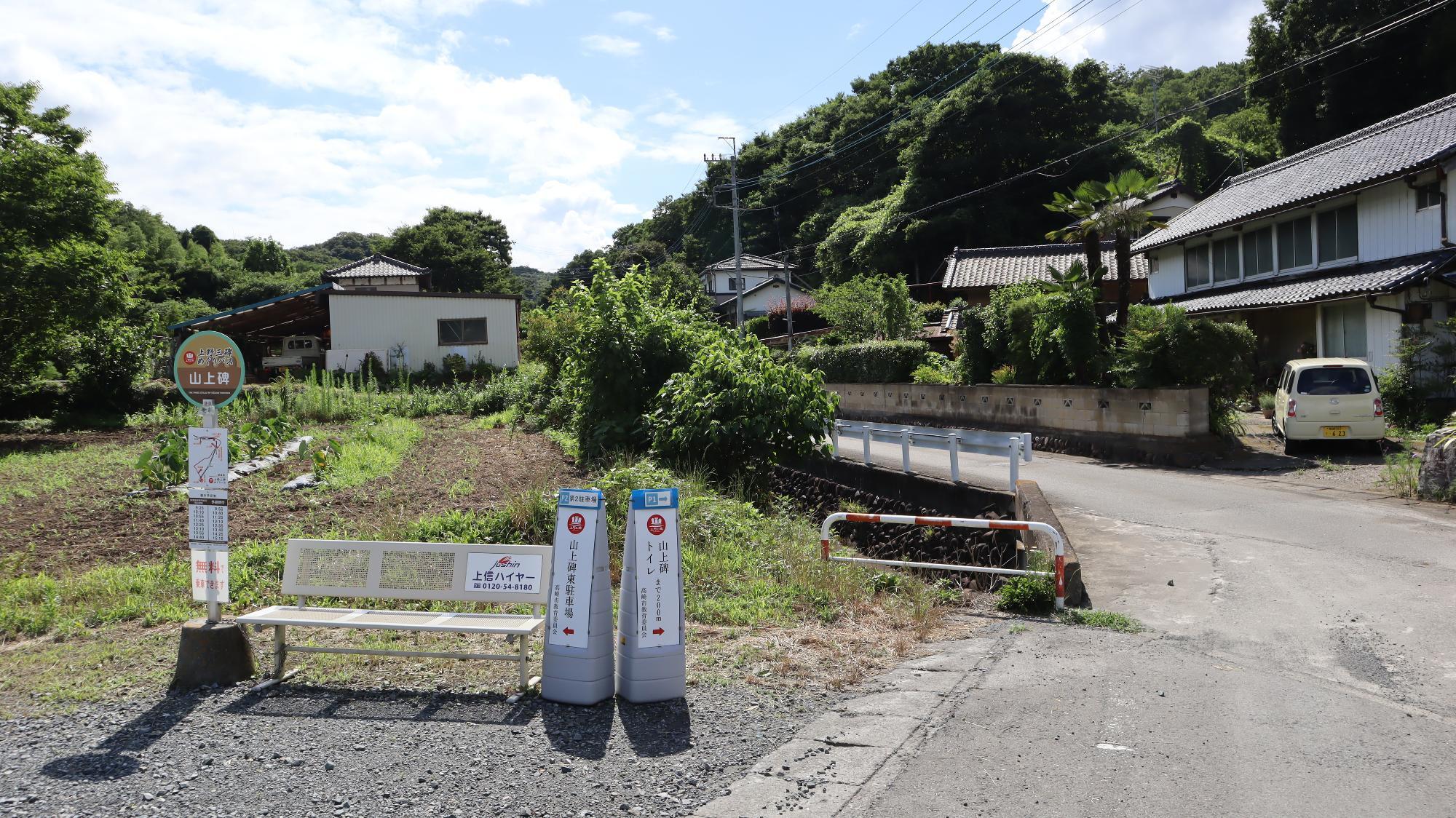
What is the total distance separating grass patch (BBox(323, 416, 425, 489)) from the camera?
13.9 meters

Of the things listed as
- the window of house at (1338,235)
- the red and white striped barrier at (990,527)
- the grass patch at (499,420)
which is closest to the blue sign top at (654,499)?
the red and white striped barrier at (990,527)

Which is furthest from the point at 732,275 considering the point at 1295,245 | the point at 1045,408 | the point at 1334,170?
the point at 1045,408

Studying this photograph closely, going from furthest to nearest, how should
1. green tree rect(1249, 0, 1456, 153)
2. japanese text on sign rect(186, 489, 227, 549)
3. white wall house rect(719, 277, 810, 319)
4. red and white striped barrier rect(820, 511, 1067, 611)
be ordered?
white wall house rect(719, 277, 810, 319) < green tree rect(1249, 0, 1456, 153) < red and white striped barrier rect(820, 511, 1067, 611) < japanese text on sign rect(186, 489, 227, 549)

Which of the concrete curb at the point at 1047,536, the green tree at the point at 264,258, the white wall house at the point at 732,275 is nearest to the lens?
the concrete curb at the point at 1047,536

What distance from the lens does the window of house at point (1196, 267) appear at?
27141 mm

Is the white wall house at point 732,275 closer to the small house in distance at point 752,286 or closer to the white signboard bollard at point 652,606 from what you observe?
the small house in distance at point 752,286

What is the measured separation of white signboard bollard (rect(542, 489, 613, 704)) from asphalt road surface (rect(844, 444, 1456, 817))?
1878 millimetres

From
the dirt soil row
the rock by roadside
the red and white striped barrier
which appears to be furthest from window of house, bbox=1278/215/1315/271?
the dirt soil row

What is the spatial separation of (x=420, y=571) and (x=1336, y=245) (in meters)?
22.8

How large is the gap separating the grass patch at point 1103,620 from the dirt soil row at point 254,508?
612 centimetres

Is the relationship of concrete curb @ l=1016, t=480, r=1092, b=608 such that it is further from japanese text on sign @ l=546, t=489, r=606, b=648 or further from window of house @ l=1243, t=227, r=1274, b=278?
window of house @ l=1243, t=227, r=1274, b=278

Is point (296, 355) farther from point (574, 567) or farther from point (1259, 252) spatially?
point (574, 567)

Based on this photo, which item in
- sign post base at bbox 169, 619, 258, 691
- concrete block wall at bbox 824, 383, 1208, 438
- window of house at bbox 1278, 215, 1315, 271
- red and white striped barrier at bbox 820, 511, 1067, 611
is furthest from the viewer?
window of house at bbox 1278, 215, 1315, 271

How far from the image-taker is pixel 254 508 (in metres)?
11.6
